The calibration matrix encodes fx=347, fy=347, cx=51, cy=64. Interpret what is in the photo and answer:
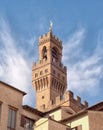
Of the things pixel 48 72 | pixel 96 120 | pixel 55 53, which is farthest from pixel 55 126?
pixel 55 53

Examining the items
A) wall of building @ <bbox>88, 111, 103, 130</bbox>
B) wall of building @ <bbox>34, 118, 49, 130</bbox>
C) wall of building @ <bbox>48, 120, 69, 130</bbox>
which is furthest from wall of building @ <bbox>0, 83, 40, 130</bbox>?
wall of building @ <bbox>88, 111, 103, 130</bbox>

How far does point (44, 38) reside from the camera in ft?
258

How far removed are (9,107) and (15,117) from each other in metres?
0.94

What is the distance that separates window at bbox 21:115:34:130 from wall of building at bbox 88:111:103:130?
495 cm

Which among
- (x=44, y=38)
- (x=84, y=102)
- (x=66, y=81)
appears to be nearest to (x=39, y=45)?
(x=44, y=38)

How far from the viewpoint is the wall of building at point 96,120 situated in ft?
85.3

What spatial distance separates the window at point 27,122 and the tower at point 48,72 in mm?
40332

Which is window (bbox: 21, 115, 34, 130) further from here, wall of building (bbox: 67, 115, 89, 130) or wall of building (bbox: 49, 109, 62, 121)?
wall of building (bbox: 49, 109, 62, 121)

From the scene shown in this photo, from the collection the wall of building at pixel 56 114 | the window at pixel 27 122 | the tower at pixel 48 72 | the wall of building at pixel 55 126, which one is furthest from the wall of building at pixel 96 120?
the tower at pixel 48 72

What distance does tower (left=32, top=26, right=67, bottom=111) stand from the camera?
71.7 meters

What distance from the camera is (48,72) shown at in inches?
2872

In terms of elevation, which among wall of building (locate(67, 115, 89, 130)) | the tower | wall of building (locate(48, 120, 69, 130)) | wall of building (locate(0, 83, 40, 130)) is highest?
the tower

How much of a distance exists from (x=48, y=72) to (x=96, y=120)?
46.8 metres

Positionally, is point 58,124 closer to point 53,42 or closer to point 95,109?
point 95,109
